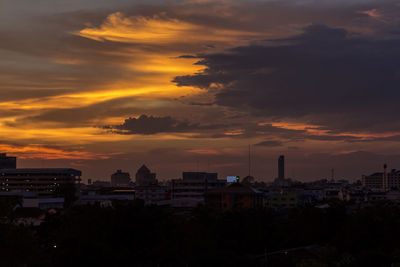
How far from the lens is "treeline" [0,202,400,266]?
223 feet

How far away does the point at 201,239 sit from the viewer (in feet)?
308

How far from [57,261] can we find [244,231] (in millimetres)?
45958

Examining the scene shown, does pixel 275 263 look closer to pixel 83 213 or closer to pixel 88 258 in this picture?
pixel 88 258

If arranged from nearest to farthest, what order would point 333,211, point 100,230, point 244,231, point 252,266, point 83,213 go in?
point 252,266 < point 100,230 < point 83,213 < point 244,231 < point 333,211

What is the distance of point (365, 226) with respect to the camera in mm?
92625

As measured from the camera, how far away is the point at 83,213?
97.5 m

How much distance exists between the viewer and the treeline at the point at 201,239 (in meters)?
67.9

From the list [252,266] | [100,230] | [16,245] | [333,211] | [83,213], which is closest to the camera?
[16,245]

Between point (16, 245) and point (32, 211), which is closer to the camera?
point (16, 245)

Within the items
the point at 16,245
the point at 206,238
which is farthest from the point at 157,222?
the point at 16,245

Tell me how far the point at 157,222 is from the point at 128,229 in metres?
4.51

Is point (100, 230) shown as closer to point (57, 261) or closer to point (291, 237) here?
point (57, 261)

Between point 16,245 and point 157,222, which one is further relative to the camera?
point 157,222

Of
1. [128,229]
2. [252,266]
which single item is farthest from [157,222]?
[252,266]
